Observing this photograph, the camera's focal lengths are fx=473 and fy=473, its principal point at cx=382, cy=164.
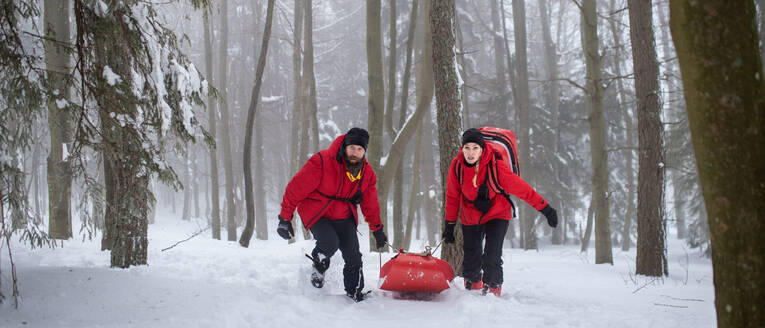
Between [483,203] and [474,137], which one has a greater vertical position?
[474,137]

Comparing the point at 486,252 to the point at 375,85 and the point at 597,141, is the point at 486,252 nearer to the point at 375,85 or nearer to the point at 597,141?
the point at 375,85

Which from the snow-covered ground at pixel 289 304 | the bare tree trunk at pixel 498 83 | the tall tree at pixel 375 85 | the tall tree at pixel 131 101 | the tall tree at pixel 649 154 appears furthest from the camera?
the bare tree trunk at pixel 498 83

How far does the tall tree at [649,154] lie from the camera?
7.64 metres

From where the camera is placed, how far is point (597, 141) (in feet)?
35.8

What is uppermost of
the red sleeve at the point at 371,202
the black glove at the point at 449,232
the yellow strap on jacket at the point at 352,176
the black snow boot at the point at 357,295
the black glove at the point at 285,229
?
the yellow strap on jacket at the point at 352,176

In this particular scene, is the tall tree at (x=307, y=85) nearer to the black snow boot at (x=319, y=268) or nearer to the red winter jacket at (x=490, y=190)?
the black snow boot at (x=319, y=268)

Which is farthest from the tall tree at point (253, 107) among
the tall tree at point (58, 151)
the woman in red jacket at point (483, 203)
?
the woman in red jacket at point (483, 203)

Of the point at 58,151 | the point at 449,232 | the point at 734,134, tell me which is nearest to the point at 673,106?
the point at 449,232

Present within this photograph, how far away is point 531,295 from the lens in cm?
519

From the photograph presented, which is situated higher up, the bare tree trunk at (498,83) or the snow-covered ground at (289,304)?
the bare tree trunk at (498,83)

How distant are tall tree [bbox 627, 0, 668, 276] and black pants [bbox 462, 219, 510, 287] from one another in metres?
3.98

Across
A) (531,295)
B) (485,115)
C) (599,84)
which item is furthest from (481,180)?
(485,115)

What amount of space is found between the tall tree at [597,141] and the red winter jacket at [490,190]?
6.42 meters

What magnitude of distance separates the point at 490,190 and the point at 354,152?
4.79 feet
